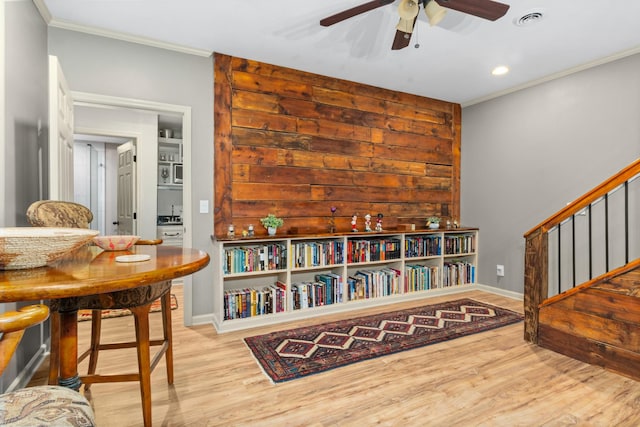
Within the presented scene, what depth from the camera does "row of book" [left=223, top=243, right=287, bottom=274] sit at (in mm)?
3090

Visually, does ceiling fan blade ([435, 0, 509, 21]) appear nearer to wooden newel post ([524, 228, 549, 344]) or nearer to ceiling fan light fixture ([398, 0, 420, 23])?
ceiling fan light fixture ([398, 0, 420, 23])

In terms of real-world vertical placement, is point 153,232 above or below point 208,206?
below

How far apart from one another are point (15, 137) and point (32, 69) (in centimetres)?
63

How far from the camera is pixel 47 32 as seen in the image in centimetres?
268

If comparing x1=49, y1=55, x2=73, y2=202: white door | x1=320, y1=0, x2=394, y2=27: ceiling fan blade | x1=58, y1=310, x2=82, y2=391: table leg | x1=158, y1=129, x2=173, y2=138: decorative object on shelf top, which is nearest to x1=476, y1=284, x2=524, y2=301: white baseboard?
x1=320, y1=0, x2=394, y2=27: ceiling fan blade

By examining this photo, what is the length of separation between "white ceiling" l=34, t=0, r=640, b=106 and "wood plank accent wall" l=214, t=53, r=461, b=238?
0.28 meters

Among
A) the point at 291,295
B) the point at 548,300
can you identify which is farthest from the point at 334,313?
the point at 548,300

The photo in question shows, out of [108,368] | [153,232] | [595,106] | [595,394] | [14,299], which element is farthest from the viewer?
[153,232]

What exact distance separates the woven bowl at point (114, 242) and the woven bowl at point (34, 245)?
412 millimetres

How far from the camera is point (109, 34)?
2.85 m

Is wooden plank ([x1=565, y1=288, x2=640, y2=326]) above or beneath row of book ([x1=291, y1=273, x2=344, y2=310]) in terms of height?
above

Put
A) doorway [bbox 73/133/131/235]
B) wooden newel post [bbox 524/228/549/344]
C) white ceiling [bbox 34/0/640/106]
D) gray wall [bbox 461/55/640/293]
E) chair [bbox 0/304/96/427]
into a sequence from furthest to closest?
doorway [bbox 73/133/131/235]
gray wall [bbox 461/55/640/293]
wooden newel post [bbox 524/228/549/344]
white ceiling [bbox 34/0/640/106]
chair [bbox 0/304/96/427]

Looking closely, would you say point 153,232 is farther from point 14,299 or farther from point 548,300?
point 548,300

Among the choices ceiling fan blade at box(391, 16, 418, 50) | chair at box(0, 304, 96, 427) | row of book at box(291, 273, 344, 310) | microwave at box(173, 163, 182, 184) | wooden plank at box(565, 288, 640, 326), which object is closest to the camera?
chair at box(0, 304, 96, 427)
